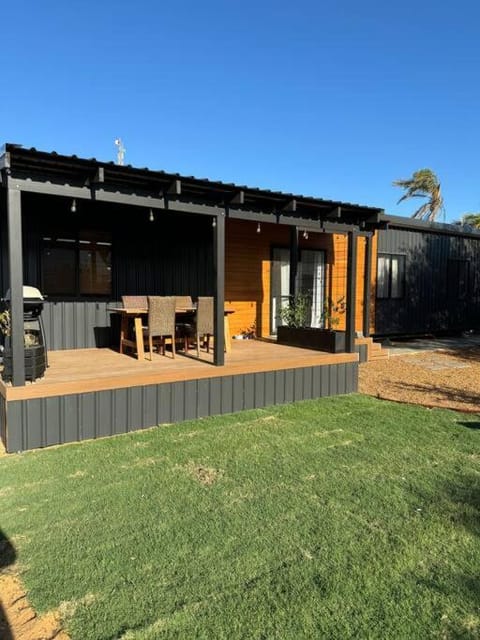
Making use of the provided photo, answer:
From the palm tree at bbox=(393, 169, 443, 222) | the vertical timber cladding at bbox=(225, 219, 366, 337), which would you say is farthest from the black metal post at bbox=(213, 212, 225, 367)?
the palm tree at bbox=(393, 169, 443, 222)

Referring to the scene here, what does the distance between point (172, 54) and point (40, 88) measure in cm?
458

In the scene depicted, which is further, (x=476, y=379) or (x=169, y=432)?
(x=476, y=379)

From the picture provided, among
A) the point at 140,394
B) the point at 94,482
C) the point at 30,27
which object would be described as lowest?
the point at 94,482

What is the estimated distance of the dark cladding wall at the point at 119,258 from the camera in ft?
21.2

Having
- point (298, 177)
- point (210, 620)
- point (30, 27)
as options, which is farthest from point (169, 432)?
point (298, 177)

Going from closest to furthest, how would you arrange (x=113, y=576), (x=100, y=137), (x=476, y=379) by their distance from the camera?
(x=113, y=576) < (x=476, y=379) < (x=100, y=137)

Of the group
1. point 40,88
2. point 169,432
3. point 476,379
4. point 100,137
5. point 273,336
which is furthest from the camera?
point 100,137

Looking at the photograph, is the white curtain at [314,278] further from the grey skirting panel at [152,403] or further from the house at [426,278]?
the grey skirting panel at [152,403]

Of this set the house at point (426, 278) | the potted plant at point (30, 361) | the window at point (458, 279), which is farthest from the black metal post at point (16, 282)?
the window at point (458, 279)

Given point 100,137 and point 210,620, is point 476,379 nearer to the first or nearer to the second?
point 210,620

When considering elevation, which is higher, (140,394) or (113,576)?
(140,394)

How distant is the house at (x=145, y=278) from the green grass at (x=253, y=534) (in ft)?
1.72

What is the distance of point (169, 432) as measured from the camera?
4.49 meters

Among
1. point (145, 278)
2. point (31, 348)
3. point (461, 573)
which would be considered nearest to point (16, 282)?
point (31, 348)
